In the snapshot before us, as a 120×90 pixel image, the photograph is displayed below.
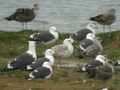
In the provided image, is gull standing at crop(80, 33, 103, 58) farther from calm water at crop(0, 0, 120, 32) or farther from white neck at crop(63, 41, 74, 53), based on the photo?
calm water at crop(0, 0, 120, 32)

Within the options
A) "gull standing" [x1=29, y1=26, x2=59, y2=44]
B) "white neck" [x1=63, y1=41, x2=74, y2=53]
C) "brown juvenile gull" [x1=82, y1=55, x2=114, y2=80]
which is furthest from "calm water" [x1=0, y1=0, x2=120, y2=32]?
"brown juvenile gull" [x1=82, y1=55, x2=114, y2=80]

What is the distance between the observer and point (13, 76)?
14.1 meters

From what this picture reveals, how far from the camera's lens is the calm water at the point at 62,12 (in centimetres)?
2255

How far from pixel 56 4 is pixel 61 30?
4.69 meters

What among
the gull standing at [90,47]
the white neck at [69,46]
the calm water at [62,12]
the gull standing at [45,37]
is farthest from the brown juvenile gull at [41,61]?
the calm water at [62,12]

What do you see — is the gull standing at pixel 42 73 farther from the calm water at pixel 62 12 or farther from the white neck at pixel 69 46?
the calm water at pixel 62 12

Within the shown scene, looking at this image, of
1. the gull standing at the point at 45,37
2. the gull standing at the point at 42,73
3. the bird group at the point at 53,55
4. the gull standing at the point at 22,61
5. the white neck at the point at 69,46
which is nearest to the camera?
the gull standing at the point at 42,73

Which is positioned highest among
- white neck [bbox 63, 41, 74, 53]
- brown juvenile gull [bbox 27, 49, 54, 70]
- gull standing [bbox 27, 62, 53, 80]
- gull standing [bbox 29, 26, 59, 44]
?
gull standing [bbox 29, 26, 59, 44]

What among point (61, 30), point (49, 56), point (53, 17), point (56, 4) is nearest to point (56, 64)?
point (49, 56)

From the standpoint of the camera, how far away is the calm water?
2255 centimetres

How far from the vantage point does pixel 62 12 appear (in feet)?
82.0

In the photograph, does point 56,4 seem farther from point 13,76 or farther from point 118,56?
point 13,76

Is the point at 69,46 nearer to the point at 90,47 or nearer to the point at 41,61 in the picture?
the point at 90,47

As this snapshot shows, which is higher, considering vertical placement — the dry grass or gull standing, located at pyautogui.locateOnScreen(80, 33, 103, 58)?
gull standing, located at pyautogui.locateOnScreen(80, 33, 103, 58)
